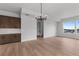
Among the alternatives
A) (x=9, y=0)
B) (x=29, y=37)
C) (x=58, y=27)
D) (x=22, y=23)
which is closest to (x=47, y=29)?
(x=58, y=27)

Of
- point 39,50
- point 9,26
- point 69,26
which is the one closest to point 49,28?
point 69,26

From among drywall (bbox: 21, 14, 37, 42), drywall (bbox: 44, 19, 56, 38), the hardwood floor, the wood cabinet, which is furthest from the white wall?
drywall (bbox: 44, 19, 56, 38)

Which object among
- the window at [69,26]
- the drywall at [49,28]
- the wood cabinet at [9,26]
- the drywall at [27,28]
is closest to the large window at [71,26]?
the window at [69,26]

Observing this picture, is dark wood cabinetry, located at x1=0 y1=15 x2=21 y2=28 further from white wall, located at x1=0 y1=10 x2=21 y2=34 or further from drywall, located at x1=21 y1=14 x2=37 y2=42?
drywall, located at x1=21 y1=14 x2=37 y2=42

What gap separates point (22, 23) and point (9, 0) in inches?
193

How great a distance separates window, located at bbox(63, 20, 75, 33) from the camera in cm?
1070

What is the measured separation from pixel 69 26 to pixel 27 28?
247 inches

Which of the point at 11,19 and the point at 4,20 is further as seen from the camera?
the point at 11,19

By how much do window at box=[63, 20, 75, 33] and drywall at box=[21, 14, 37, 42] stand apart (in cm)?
534

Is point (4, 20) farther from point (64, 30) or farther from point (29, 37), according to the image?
point (64, 30)

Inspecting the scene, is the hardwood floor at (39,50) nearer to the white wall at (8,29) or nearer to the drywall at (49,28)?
the white wall at (8,29)

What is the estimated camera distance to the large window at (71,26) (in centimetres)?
1023

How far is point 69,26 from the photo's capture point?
36.7 ft

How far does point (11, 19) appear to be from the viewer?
7.32 m
